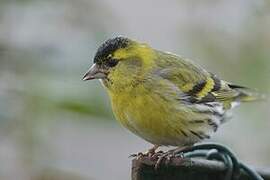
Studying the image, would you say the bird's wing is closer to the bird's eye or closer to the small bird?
the small bird

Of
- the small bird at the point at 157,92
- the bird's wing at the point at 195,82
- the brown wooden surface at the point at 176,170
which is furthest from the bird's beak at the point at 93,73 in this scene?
the brown wooden surface at the point at 176,170

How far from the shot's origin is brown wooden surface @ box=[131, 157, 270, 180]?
234cm

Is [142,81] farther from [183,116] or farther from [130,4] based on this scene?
[130,4]

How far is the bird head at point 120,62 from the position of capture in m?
3.15

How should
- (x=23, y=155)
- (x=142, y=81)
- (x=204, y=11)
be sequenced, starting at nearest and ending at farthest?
(x=23, y=155) < (x=142, y=81) < (x=204, y=11)

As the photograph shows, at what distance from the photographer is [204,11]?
3701 millimetres

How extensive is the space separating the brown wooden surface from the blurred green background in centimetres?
71

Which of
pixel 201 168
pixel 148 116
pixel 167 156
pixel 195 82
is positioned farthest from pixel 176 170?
pixel 195 82

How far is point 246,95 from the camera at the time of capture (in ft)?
12.3

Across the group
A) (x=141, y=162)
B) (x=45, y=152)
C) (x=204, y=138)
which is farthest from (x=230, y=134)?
(x=141, y=162)

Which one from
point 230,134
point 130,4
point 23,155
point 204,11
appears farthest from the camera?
point 130,4

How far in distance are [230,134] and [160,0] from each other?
2.46 metres

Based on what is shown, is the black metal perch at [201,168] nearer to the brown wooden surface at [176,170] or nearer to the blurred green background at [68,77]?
the brown wooden surface at [176,170]

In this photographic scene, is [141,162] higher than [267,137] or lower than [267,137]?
higher
